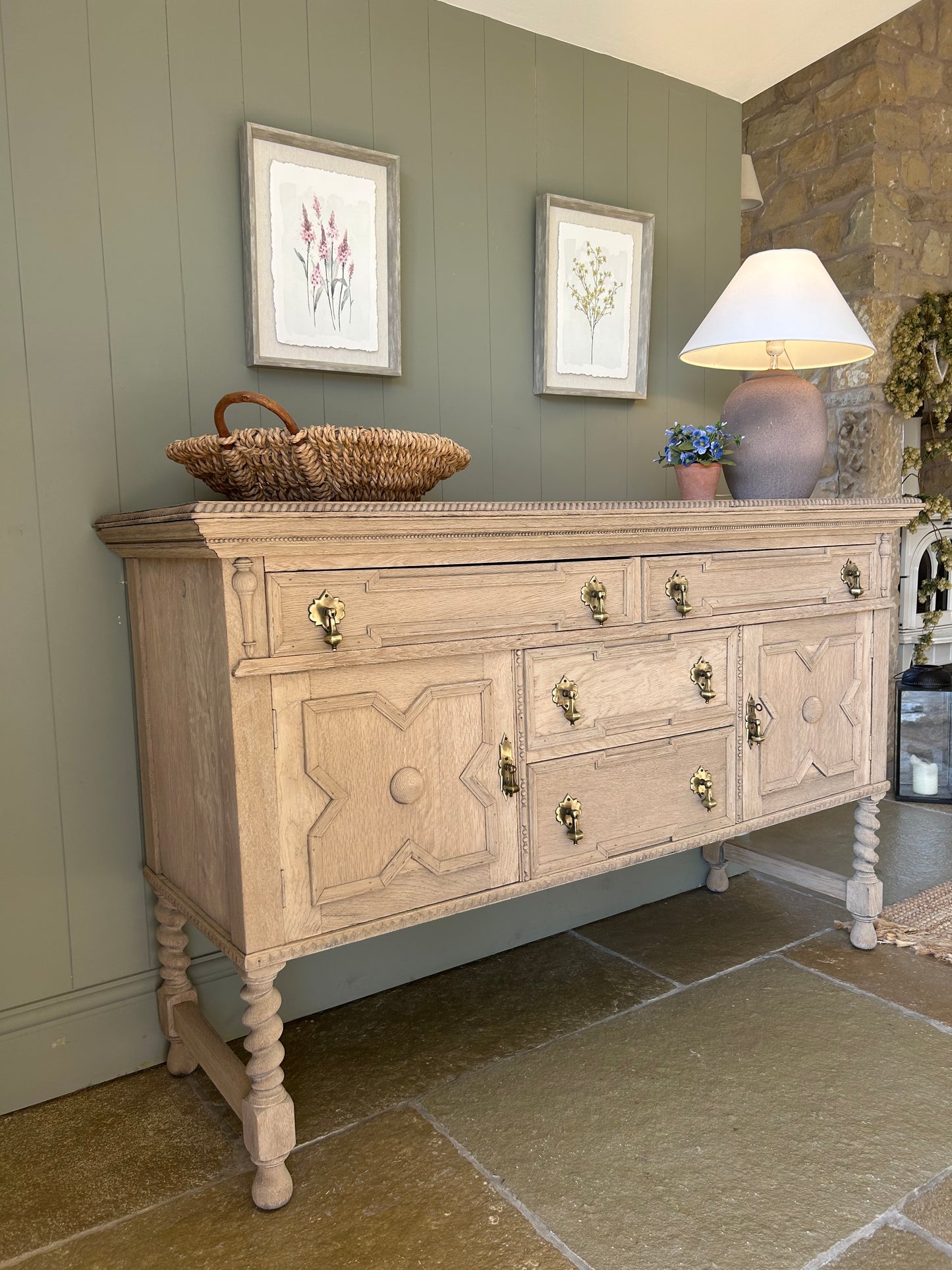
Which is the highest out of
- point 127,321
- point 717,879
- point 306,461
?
point 127,321

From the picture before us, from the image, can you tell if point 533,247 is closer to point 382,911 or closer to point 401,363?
point 401,363

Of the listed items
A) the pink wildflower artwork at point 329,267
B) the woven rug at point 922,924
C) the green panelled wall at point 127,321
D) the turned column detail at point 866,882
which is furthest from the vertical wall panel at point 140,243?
the woven rug at point 922,924

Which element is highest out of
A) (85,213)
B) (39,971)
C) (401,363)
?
(85,213)

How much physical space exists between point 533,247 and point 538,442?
0.45 metres

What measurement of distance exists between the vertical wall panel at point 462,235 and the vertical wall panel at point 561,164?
163 mm

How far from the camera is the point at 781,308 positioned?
197cm

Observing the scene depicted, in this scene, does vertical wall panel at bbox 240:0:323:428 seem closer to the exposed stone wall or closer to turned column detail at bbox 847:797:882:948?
turned column detail at bbox 847:797:882:948

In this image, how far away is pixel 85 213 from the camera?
1633 millimetres

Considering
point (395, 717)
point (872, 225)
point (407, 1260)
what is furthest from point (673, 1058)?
point (872, 225)

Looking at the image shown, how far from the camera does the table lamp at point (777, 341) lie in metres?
1.97

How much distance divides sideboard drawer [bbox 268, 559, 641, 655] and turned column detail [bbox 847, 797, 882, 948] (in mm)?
881

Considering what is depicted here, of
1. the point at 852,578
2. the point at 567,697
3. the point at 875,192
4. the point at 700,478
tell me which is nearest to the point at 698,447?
the point at 700,478

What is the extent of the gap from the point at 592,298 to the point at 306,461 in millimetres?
1144

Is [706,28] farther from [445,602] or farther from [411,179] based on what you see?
[445,602]
